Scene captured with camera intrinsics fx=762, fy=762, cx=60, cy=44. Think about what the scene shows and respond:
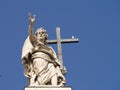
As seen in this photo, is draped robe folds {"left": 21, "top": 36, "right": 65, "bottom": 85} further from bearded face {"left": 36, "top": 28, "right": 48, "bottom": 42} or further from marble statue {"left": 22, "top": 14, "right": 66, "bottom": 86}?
bearded face {"left": 36, "top": 28, "right": 48, "bottom": 42}

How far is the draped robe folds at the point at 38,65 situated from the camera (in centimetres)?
2797

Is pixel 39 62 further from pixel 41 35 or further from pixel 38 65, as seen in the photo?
pixel 41 35

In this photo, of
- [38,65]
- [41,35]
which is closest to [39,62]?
[38,65]

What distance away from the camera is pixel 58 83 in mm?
27859

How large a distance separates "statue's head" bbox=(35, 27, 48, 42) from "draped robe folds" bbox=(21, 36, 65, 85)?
1.82 feet

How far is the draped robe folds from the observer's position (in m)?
28.0

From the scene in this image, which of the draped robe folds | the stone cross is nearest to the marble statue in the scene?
the draped robe folds

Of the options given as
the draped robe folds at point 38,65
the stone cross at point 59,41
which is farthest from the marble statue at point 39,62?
the stone cross at point 59,41

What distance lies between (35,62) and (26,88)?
1849mm

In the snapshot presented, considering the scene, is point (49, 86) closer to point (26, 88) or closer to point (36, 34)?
point (26, 88)

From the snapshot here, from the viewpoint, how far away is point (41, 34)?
1150 inches

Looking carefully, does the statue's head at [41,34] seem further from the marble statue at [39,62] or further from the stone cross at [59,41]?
the stone cross at [59,41]

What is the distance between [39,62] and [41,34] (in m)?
1.47

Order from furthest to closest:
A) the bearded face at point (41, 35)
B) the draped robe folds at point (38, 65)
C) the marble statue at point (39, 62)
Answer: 1. the bearded face at point (41, 35)
2. the draped robe folds at point (38, 65)
3. the marble statue at point (39, 62)
